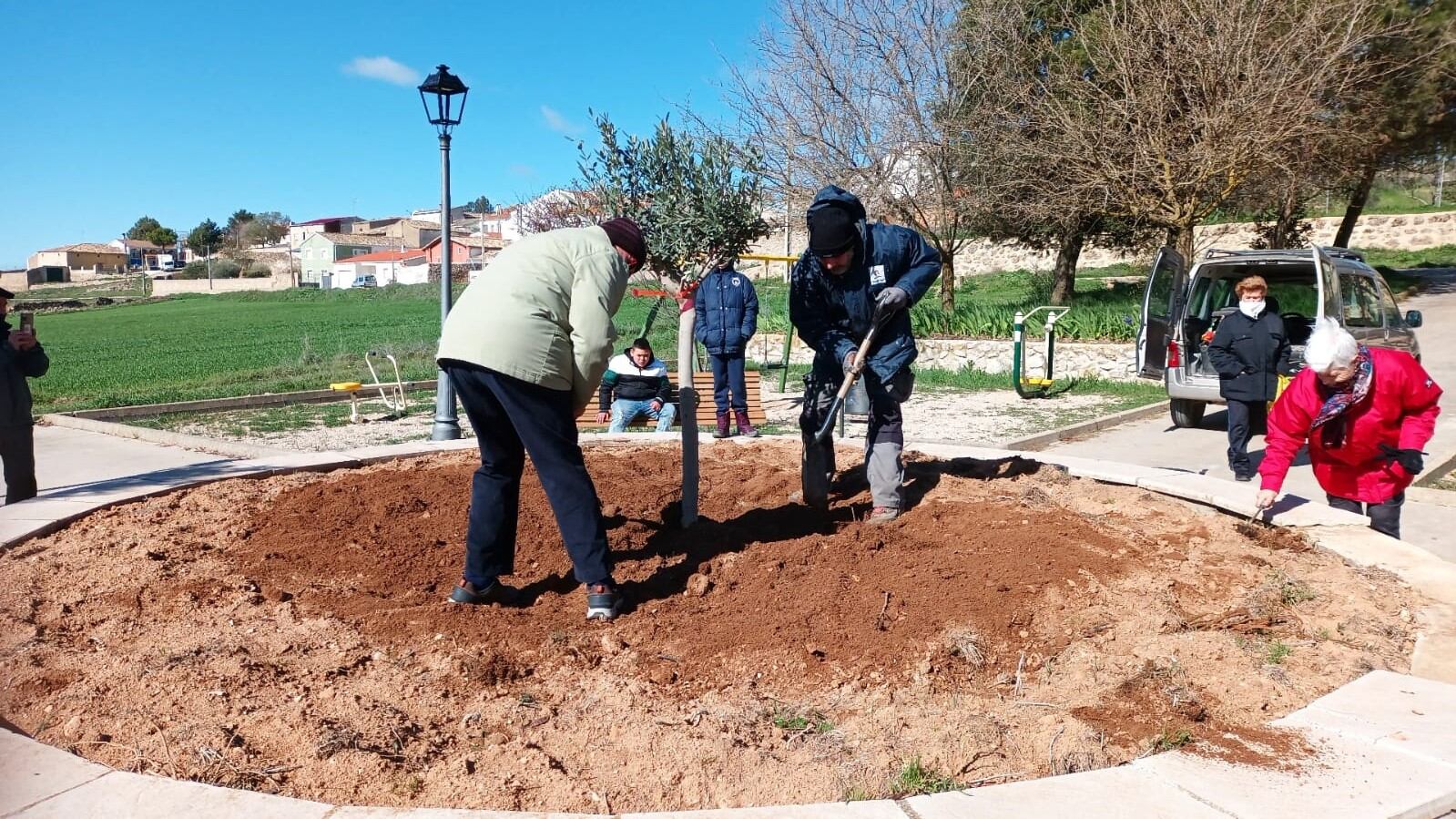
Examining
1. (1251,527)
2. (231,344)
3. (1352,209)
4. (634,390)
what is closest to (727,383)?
(634,390)

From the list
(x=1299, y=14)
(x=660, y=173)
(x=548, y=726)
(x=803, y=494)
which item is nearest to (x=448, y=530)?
(x=803, y=494)

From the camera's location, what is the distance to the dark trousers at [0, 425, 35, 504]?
6289 millimetres

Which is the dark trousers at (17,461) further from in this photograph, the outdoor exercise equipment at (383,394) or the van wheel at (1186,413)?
the van wheel at (1186,413)

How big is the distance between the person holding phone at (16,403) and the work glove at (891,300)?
202 inches

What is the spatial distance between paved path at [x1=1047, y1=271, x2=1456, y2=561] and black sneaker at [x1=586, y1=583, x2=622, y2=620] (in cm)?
340

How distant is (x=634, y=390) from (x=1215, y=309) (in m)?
7.18

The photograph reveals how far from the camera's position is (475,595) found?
388 cm

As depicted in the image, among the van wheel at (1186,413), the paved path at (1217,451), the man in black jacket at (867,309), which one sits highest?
the man in black jacket at (867,309)

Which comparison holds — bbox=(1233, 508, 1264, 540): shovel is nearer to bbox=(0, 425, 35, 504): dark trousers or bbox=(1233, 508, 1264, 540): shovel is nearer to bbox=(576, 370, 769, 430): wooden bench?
bbox=(576, 370, 769, 430): wooden bench

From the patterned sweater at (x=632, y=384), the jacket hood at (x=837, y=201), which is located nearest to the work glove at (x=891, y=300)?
the jacket hood at (x=837, y=201)

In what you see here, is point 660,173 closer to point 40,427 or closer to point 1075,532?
point 1075,532

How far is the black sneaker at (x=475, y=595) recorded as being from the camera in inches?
152

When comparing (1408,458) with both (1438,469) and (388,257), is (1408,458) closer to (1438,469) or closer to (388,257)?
(1438,469)

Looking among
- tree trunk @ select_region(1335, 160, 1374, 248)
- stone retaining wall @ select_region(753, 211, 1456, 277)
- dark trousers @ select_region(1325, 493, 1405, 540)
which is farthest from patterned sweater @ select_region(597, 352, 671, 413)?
Result: stone retaining wall @ select_region(753, 211, 1456, 277)
